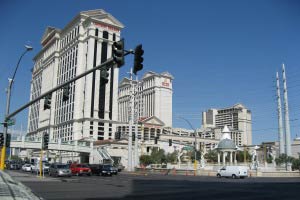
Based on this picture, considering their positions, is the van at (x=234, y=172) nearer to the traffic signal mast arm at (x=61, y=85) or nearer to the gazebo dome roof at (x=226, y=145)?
the gazebo dome roof at (x=226, y=145)

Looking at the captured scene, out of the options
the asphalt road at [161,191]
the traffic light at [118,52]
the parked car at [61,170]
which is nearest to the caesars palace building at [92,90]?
the parked car at [61,170]

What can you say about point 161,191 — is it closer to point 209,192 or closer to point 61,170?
point 209,192

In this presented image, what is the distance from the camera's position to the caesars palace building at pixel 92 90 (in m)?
145

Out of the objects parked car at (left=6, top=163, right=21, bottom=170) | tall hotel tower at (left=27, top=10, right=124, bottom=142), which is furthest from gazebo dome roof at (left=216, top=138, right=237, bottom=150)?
tall hotel tower at (left=27, top=10, right=124, bottom=142)

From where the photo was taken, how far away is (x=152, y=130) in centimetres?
14938

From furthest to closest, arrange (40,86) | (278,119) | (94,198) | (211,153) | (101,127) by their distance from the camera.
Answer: (40,86) < (101,127) < (211,153) < (278,119) < (94,198)

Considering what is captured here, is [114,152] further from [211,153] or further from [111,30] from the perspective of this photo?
[111,30]

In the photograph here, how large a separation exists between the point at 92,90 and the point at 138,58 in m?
133

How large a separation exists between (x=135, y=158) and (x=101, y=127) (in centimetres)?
6372

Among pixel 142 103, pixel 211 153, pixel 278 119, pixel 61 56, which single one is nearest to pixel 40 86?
pixel 61 56

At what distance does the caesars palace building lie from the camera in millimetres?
145250

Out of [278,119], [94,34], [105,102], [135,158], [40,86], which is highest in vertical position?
[94,34]

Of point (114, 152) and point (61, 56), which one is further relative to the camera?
point (61, 56)

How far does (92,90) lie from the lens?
146m
